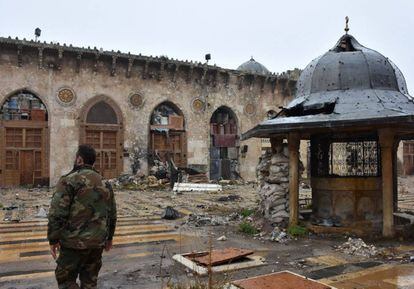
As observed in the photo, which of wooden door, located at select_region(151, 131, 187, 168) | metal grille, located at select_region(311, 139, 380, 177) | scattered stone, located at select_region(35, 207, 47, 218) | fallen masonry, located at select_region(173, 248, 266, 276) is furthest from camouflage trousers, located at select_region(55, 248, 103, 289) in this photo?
wooden door, located at select_region(151, 131, 187, 168)

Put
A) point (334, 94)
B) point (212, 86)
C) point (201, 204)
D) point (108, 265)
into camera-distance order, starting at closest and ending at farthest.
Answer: point (108, 265) < point (334, 94) < point (201, 204) < point (212, 86)

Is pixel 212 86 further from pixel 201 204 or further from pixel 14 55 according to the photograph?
pixel 201 204

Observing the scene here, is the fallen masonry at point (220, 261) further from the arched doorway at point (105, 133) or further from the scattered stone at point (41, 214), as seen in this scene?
the arched doorway at point (105, 133)

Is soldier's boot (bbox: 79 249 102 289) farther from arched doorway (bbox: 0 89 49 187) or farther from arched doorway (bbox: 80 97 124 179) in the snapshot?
arched doorway (bbox: 80 97 124 179)

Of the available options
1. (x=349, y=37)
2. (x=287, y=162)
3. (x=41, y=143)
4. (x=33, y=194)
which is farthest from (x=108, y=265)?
(x=41, y=143)

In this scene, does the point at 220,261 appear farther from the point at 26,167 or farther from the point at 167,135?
the point at 167,135

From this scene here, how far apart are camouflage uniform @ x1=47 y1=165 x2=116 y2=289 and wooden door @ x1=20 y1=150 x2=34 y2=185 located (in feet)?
56.6

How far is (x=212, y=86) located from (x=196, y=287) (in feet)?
69.2

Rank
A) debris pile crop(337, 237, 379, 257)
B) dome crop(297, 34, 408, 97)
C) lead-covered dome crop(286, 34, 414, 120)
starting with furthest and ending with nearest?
dome crop(297, 34, 408, 97), lead-covered dome crop(286, 34, 414, 120), debris pile crop(337, 237, 379, 257)

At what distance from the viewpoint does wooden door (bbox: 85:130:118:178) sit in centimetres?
2111

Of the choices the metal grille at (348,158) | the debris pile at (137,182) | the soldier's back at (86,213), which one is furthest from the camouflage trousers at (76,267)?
the debris pile at (137,182)

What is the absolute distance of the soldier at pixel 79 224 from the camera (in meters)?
3.90

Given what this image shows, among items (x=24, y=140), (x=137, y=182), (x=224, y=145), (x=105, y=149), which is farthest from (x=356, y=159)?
(x=224, y=145)

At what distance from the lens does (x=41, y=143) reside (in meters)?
20.1
